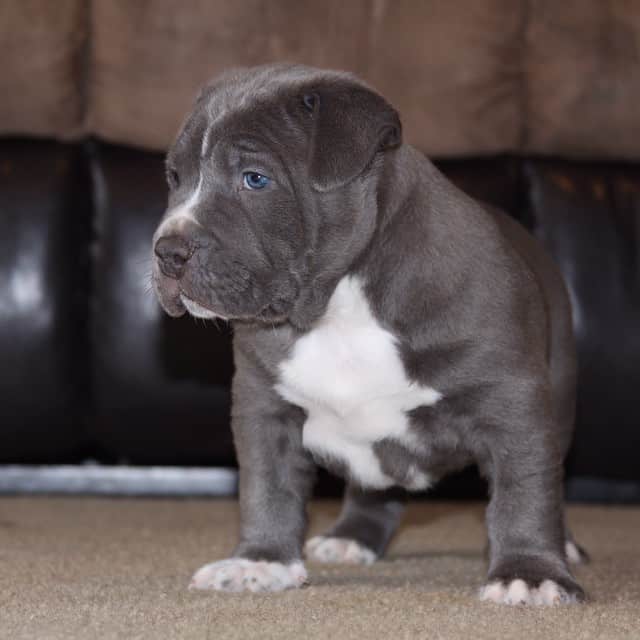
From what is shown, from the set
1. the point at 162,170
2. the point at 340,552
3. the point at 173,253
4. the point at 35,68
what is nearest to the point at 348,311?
the point at 173,253

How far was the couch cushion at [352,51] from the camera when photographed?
469cm

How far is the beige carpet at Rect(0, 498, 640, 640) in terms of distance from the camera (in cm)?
217

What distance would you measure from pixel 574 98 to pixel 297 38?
107 cm

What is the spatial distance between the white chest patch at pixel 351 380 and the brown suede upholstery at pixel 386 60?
2.05 meters

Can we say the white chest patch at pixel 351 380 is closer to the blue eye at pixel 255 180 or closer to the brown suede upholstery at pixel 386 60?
the blue eye at pixel 255 180

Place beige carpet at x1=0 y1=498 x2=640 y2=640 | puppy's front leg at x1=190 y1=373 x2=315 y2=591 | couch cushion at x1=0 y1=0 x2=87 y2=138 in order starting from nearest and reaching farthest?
1. beige carpet at x1=0 y1=498 x2=640 y2=640
2. puppy's front leg at x1=190 y1=373 x2=315 y2=591
3. couch cushion at x1=0 y1=0 x2=87 y2=138

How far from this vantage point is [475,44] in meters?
4.75

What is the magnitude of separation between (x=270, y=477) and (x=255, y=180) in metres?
0.68

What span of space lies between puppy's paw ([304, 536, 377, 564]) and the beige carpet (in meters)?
0.08

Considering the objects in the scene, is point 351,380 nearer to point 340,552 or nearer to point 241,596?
point 241,596

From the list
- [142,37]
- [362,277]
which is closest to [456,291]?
[362,277]

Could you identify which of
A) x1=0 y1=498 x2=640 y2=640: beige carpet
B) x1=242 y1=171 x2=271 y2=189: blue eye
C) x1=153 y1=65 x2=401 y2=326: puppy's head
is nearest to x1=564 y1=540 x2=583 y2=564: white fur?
x1=0 y1=498 x2=640 y2=640: beige carpet

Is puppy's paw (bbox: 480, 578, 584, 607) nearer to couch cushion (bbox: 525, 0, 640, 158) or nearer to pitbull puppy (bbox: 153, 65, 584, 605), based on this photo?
pitbull puppy (bbox: 153, 65, 584, 605)

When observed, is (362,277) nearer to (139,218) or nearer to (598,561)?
(598,561)
